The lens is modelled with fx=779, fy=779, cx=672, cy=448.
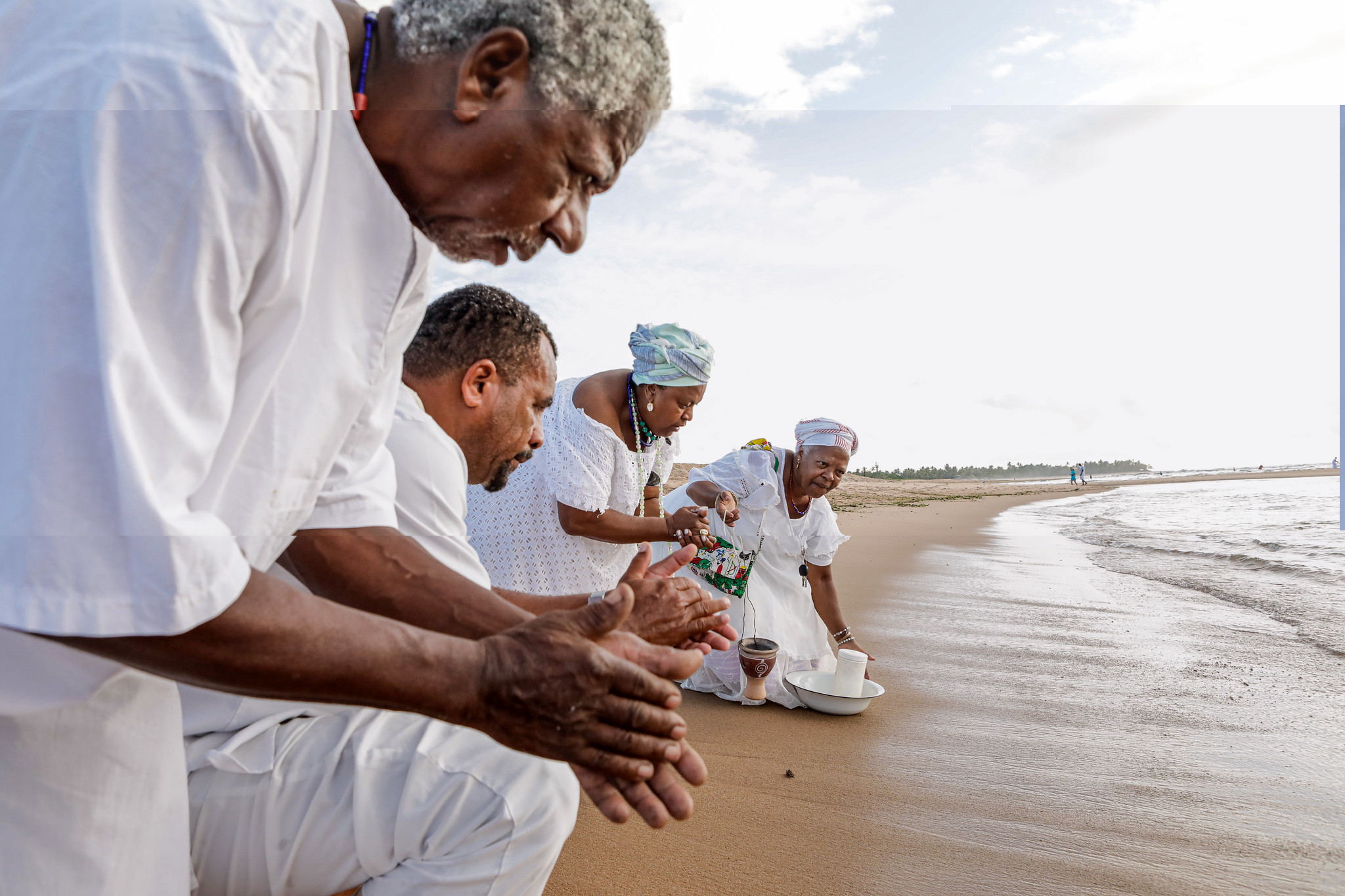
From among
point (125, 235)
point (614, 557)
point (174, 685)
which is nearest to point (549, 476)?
point (614, 557)

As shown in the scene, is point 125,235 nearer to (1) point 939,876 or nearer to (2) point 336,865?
(2) point 336,865

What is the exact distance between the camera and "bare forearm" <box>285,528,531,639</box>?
4.61 feet

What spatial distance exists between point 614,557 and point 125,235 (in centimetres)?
311

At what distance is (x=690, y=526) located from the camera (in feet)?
12.6

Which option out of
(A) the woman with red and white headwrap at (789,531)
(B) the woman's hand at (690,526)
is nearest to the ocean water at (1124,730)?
(A) the woman with red and white headwrap at (789,531)

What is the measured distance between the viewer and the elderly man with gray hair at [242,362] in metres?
0.77

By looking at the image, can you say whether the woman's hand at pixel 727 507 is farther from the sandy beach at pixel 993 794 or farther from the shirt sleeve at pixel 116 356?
the shirt sleeve at pixel 116 356

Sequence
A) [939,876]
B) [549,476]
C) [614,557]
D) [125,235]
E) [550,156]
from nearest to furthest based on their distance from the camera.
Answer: [125,235] → [550,156] → [939,876] → [549,476] → [614,557]

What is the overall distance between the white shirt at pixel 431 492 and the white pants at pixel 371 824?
413 mm

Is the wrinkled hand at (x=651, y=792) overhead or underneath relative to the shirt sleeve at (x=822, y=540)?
overhead

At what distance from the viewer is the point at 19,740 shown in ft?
3.37

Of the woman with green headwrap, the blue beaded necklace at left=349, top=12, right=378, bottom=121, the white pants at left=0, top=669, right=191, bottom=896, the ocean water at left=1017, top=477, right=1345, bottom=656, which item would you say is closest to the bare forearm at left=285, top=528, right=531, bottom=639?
the white pants at left=0, top=669, right=191, bottom=896

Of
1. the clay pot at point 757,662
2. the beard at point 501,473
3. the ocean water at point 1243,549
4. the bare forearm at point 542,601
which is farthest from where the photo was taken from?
the ocean water at point 1243,549

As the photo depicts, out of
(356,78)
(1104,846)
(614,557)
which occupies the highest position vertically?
(356,78)
